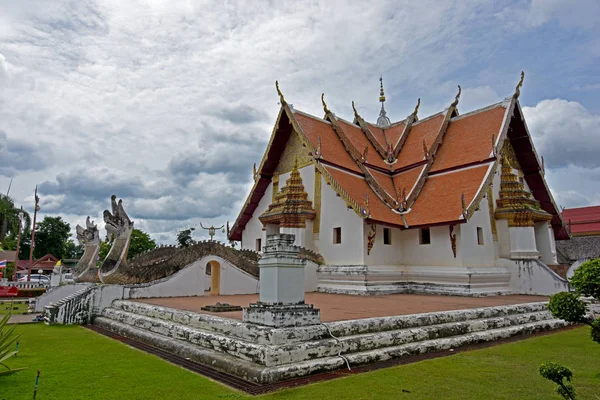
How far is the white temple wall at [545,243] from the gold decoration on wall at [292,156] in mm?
7914

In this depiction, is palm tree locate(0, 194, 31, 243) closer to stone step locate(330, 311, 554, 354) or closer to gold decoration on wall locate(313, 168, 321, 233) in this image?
gold decoration on wall locate(313, 168, 321, 233)

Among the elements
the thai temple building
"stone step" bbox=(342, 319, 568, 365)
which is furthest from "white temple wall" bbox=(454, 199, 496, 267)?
"stone step" bbox=(342, 319, 568, 365)

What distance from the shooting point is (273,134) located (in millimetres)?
14812

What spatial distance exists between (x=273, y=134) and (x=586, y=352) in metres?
11.3

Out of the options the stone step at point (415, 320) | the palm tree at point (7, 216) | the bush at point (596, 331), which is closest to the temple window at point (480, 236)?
the stone step at point (415, 320)

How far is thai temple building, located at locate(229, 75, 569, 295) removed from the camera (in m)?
11.5

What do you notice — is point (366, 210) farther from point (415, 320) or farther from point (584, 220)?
point (584, 220)

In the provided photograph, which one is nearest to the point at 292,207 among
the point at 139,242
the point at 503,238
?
the point at 503,238

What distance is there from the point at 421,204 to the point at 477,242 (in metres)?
1.89

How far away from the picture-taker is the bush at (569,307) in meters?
3.62

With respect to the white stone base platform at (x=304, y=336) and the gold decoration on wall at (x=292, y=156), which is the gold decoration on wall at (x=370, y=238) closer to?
the gold decoration on wall at (x=292, y=156)

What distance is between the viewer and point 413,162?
14258 mm

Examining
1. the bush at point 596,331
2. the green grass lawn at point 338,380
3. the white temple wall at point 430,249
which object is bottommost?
the green grass lawn at point 338,380

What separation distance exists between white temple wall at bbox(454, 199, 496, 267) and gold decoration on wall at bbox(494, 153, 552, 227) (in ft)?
1.97
